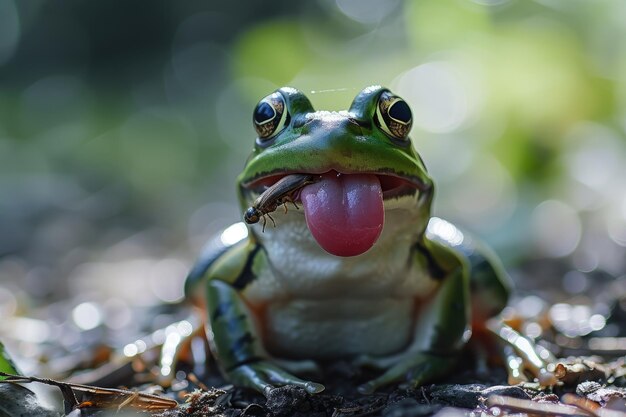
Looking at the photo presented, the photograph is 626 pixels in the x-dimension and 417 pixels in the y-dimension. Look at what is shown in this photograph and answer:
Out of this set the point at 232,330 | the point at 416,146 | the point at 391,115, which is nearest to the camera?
the point at 391,115

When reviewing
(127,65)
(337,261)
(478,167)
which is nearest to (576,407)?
(337,261)

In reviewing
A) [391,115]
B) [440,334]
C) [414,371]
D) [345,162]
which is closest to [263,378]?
[414,371]

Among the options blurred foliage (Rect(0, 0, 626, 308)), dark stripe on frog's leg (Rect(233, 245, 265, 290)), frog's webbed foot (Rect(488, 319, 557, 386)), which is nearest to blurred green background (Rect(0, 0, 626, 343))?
blurred foliage (Rect(0, 0, 626, 308))

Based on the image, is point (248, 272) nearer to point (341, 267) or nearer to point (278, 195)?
point (341, 267)

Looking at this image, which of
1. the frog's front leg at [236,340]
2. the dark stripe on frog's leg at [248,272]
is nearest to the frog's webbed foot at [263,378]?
the frog's front leg at [236,340]

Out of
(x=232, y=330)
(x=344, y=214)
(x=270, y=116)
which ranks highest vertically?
(x=270, y=116)

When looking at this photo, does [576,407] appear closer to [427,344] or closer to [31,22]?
[427,344]

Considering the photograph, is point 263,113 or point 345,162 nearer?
point 345,162
